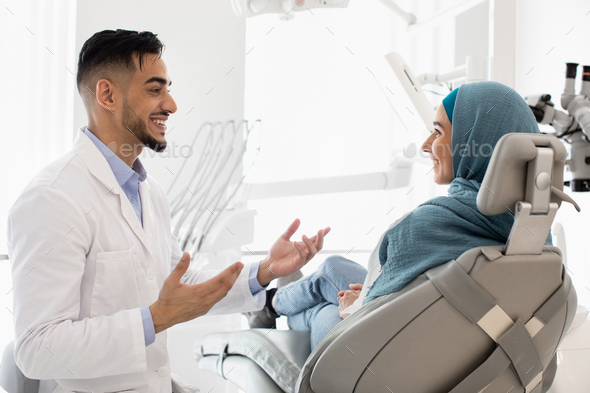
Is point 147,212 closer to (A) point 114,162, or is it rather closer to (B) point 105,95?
(A) point 114,162

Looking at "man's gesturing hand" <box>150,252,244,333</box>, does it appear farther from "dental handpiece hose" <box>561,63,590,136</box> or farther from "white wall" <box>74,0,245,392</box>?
"dental handpiece hose" <box>561,63,590,136</box>

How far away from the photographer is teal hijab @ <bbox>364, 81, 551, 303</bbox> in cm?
80

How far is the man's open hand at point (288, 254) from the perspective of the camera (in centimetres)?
113

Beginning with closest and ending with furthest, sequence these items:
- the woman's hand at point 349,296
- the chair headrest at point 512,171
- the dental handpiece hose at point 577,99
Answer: the chair headrest at point 512,171, the woman's hand at point 349,296, the dental handpiece hose at point 577,99

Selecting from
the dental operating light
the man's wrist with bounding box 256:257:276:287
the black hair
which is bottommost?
the man's wrist with bounding box 256:257:276:287

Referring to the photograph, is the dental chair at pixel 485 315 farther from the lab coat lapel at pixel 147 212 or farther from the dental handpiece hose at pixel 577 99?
the dental handpiece hose at pixel 577 99

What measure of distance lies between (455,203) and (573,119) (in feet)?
3.49

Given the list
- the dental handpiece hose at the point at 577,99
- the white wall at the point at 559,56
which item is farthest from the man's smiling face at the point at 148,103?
the white wall at the point at 559,56

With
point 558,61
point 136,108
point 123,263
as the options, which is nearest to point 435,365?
point 123,263

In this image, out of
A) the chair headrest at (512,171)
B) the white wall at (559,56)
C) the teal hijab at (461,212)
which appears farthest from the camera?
the white wall at (559,56)

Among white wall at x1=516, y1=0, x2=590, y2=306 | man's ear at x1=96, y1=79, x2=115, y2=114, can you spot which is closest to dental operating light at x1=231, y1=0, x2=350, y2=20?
man's ear at x1=96, y1=79, x2=115, y2=114

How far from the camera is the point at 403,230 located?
0.85 metres

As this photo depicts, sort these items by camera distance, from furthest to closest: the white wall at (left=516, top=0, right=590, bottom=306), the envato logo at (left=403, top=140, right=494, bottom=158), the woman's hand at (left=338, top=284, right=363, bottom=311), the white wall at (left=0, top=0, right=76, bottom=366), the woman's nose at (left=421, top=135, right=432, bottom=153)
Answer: the white wall at (left=516, top=0, right=590, bottom=306), the white wall at (left=0, top=0, right=76, bottom=366), the woman's hand at (left=338, top=284, right=363, bottom=311), the woman's nose at (left=421, top=135, right=432, bottom=153), the envato logo at (left=403, top=140, right=494, bottom=158)

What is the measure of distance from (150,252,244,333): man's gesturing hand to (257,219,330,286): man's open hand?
0.31 meters
